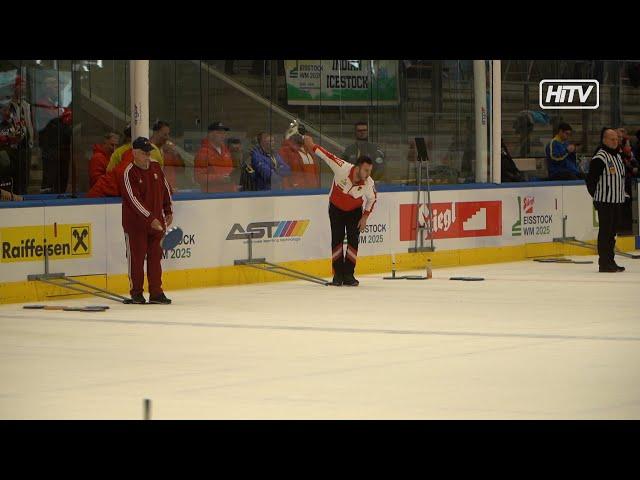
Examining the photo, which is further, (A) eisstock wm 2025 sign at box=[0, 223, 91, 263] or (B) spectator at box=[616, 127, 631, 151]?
(B) spectator at box=[616, 127, 631, 151]

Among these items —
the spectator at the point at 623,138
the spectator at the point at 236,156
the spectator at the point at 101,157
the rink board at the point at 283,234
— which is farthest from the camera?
the spectator at the point at 623,138

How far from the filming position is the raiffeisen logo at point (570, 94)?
2980 cm

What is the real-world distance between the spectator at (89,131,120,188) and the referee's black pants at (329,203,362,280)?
287cm

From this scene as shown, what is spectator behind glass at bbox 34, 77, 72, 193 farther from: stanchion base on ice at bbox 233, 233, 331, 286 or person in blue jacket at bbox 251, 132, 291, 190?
person in blue jacket at bbox 251, 132, 291, 190

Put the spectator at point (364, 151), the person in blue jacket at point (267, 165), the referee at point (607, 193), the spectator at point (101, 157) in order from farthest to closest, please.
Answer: the spectator at point (364, 151), the person in blue jacket at point (267, 165), the referee at point (607, 193), the spectator at point (101, 157)

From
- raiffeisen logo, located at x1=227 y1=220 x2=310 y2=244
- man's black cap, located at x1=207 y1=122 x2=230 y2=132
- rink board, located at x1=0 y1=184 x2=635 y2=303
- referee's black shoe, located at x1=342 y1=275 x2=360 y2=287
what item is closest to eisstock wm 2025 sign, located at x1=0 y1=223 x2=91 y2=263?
rink board, located at x1=0 y1=184 x2=635 y2=303

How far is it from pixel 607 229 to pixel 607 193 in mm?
495

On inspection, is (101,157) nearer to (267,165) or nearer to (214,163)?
(214,163)

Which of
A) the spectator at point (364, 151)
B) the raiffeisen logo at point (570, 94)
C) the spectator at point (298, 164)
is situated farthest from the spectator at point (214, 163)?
the raiffeisen logo at point (570, 94)

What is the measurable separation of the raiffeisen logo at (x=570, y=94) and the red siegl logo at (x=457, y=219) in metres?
5.41

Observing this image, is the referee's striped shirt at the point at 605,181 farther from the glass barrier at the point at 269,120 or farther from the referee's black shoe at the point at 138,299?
the referee's black shoe at the point at 138,299

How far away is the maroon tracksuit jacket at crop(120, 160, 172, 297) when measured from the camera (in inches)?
715

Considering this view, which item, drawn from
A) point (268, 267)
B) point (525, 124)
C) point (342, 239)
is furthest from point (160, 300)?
point (525, 124)
